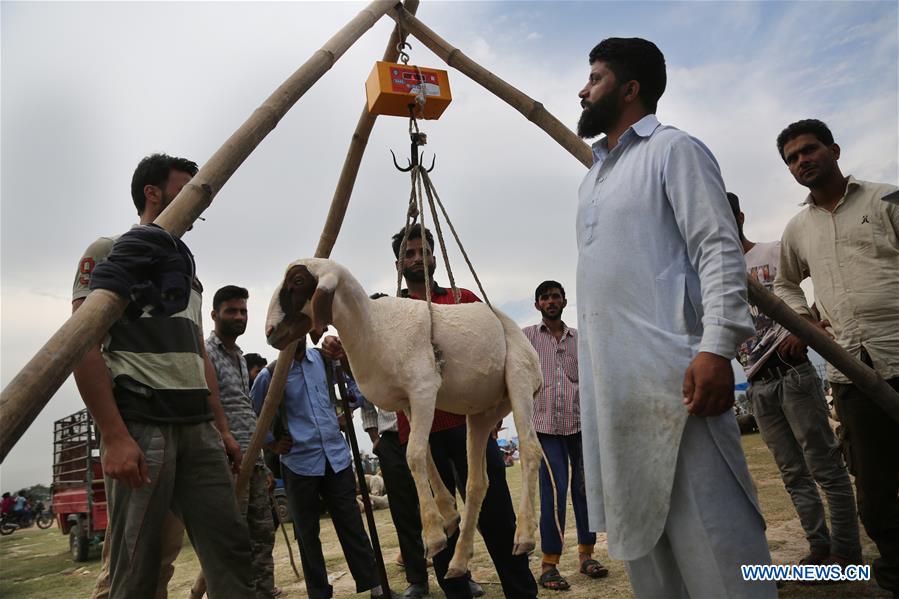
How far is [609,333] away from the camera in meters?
1.87

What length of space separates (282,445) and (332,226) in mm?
2066

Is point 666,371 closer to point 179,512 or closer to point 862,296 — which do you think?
point 862,296

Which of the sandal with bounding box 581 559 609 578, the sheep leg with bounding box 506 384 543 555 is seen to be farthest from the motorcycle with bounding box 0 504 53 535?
the sheep leg with bounding box 506 384 543 555

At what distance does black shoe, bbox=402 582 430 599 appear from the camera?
4305 mm

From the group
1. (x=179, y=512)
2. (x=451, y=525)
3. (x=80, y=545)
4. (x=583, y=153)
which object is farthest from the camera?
(x=80, y=545)

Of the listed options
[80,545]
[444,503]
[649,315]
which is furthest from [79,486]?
[649,315]

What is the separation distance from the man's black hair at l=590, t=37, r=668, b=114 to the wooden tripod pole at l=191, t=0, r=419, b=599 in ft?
5.05

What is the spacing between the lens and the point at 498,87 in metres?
3.29

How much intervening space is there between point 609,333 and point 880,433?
2.12 metres

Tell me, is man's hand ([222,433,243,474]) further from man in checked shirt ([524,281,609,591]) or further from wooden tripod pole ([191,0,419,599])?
Answer: man in checked shirt ([524,281,609,591])

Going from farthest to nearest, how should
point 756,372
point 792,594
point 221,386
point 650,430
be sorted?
point 221,386, point 756,372, point 792,594, point 650,430

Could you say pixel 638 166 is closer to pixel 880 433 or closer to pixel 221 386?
pixel 880 433

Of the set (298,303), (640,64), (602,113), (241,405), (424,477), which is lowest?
(424,477)

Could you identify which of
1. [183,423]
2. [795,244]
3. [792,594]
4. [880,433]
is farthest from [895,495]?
[183,423]
